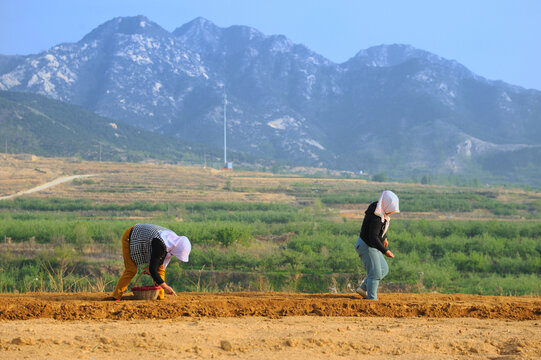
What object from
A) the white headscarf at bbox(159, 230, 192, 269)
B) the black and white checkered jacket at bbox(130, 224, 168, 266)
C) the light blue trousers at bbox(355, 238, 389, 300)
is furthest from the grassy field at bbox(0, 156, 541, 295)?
the light blue trousers at bbox(355, 238, 389, 300)

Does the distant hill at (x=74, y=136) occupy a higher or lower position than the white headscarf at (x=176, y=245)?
higher

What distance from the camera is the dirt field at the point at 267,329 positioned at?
18.4 ft

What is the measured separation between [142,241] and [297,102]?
157 meters

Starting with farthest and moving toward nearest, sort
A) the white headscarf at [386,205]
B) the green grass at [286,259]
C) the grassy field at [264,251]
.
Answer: the grassy field at [264,251] → the green grass at [286,259] → the white headscarf at [386,205]

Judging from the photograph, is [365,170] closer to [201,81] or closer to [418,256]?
[201,81]

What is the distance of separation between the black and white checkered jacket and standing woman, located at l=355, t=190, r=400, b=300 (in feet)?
9.20

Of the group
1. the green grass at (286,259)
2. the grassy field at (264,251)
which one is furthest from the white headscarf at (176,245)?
the green grass at (286,259)

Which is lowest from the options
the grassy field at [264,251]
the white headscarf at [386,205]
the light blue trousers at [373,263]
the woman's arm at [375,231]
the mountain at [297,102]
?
the grassy field at [264,251]

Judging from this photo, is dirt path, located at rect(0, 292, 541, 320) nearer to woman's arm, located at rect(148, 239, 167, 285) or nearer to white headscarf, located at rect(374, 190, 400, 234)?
woman's arm, located at rect(148, 239, 167, 285)

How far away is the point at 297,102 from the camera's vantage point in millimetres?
162750

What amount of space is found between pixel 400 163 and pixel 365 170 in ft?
24.6

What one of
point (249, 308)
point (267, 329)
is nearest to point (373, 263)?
point (249, 308)

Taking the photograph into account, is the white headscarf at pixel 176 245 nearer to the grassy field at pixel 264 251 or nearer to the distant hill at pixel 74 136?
the grassy field at pixel 264 251

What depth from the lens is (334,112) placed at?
16275 cm
